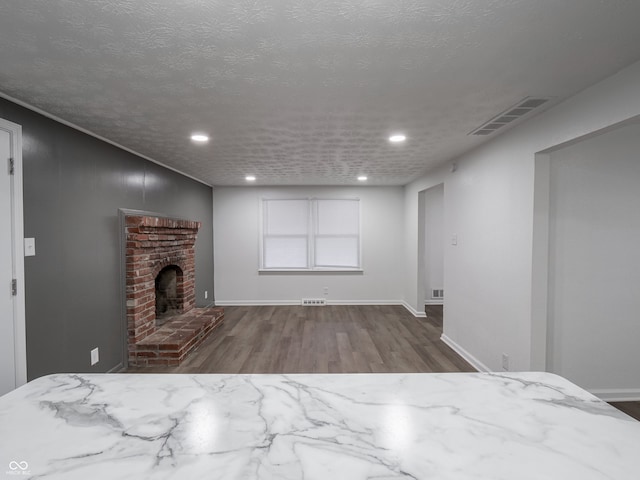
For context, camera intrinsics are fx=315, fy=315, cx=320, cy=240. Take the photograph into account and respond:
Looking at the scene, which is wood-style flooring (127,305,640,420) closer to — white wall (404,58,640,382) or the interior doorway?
white wall (404,58,640,382)

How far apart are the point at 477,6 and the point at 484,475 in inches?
61.8

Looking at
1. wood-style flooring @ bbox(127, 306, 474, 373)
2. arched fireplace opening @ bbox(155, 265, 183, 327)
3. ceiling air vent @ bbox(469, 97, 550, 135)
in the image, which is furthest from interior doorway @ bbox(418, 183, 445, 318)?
arched fireplace opening @ bbox(155, 265, 183, 327)

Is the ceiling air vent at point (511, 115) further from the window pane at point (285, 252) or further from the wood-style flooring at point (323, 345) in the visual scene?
the window pane at point (285, 252)

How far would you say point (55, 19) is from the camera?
132 centimetres

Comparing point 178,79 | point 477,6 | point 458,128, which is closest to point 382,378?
point 477,6

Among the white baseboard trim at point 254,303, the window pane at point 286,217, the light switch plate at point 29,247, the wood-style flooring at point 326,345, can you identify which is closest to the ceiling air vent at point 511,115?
the wood-style flooring at point 326,345

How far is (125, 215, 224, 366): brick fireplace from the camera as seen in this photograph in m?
3.38

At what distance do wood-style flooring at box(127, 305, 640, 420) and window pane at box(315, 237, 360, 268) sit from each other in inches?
37.2

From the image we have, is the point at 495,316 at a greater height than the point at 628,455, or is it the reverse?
the point at 628,455

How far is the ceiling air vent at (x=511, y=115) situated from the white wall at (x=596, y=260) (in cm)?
49

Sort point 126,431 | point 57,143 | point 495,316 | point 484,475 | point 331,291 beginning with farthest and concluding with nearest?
point 331,291
point 495,316
point 57,143
point 126,431
point 484,475

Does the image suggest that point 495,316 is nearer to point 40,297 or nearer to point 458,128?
point 458,128

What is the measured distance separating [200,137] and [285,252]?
349cm

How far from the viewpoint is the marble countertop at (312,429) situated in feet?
2.22
